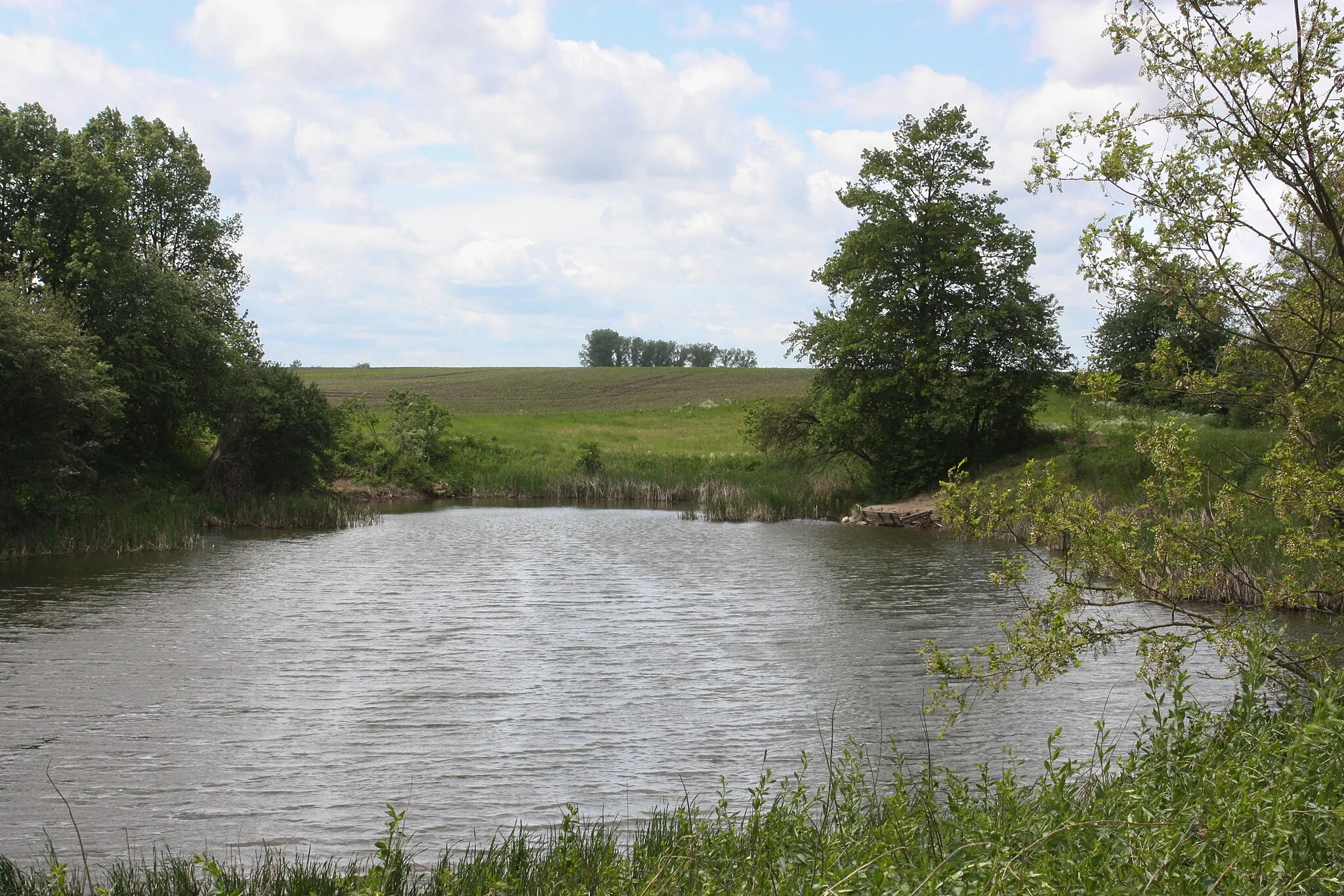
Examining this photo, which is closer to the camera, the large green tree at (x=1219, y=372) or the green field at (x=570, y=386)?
the large green tree at (x=1219, y=372)

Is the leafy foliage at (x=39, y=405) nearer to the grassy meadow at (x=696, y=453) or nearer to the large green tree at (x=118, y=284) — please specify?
the large green tree at (x=118, y=284)

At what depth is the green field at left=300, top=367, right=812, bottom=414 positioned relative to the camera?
276 ft

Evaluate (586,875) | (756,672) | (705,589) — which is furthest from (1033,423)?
(586,875)

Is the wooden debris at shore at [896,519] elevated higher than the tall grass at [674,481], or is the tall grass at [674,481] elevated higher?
the tall grass at [674,481]

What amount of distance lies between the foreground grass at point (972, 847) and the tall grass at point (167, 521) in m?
20.8

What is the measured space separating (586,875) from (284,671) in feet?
30.1

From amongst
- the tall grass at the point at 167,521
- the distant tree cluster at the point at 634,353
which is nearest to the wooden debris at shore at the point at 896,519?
the tall grass at the point at 167,521

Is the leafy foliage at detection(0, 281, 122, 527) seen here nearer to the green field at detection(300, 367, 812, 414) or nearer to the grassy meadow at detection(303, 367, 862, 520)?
the grassy meadow at detection(303, 367, 862, 520)

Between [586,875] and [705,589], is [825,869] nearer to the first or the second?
[586,875]

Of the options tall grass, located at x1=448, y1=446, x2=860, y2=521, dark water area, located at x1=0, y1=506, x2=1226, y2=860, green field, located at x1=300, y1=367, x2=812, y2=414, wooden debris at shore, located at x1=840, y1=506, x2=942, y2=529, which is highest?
green field, located at x1=300, y1=367, x2=812, y2=414

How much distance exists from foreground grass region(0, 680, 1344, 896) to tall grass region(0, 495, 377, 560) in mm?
20769

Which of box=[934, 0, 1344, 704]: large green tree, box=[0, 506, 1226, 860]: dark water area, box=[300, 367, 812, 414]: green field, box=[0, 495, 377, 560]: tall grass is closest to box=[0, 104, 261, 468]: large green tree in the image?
box=[0, 495, 377, 560]: tall grass

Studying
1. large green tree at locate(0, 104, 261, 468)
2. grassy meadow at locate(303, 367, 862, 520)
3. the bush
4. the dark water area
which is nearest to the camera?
the dark water area

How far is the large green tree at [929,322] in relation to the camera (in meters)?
36.5
